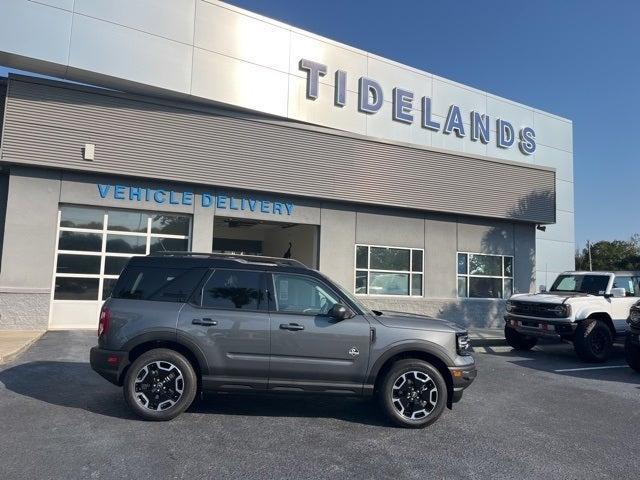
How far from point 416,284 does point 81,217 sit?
10316 millimetres

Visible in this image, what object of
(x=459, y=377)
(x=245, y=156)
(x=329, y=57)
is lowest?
(x=459, y=377)

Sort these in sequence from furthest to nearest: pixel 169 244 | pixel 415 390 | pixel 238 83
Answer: pixel 238 83
pixel 169 244
pixel 415 390

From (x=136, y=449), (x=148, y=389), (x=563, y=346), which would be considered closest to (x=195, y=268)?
(x=148, y=389)

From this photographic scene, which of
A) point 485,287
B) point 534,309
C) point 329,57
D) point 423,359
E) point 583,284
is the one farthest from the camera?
point 485,287

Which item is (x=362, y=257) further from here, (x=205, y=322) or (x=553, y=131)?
(x=553, y=131)

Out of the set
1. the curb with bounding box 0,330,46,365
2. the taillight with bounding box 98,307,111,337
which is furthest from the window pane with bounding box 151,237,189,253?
the taillight with bounding box 98,307,111,337

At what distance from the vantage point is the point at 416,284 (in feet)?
54.4

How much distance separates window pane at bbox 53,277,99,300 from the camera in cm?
1246

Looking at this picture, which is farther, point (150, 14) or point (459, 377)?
point (150, 14)

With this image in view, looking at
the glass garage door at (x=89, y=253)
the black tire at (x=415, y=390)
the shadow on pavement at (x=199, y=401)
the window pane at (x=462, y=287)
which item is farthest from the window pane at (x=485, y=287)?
the black tire at (x=415, y=390)

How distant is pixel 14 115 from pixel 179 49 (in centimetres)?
438

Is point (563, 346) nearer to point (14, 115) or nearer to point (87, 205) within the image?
point (87, 205)

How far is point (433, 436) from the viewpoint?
549 cm

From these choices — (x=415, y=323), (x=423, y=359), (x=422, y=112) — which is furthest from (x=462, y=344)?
(x=422, y=112)
